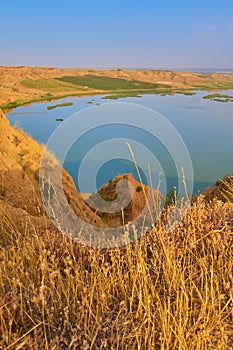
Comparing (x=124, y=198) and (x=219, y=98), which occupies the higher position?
(x=219, y=98)

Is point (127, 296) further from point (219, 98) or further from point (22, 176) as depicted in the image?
point (219, 98)

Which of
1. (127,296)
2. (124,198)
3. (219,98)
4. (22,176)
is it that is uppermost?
(219,98)

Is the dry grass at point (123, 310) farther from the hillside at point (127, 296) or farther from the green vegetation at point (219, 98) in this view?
the green vegetation at point (219, 98)

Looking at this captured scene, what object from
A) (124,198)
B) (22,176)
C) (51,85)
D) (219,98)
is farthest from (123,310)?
(219,98)

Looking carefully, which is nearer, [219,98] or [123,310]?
[123,310]

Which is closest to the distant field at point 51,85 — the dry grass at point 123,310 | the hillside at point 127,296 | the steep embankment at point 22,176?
the steep embankment at point 22,176

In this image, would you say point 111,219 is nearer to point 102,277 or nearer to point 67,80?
point 102,277
